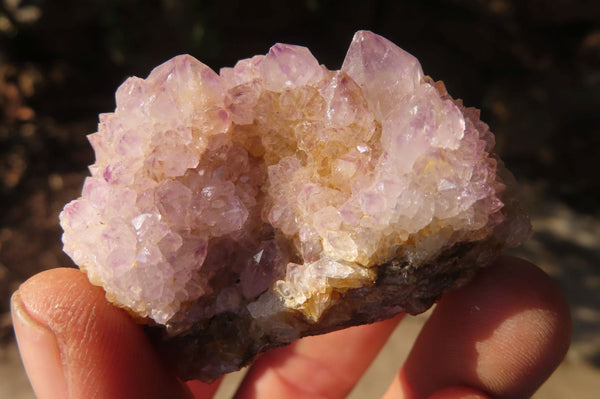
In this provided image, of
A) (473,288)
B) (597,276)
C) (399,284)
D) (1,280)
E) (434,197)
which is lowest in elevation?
(597,276)

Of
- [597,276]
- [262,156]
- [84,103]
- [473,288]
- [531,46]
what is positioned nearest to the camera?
[262,156]

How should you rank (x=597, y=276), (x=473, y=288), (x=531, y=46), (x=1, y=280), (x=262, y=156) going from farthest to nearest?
(x=531, y=46) → (x=597, y=276) → (x=1, y=280) → (x=473, y=288) → (x=262, y=156)

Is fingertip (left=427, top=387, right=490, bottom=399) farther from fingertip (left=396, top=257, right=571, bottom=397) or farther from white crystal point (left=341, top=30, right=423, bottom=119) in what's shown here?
white crystal point (left=341, top=30, right=423, bottom=119)

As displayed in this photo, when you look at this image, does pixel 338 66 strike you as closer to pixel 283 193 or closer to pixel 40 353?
pixel 283 193

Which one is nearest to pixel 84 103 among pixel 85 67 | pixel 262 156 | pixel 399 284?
pixel 85 67

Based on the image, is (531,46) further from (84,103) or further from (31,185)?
(31,185)

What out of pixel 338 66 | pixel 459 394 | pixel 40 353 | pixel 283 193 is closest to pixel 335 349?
pixel 459 394

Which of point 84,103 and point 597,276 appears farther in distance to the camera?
point 84,103
